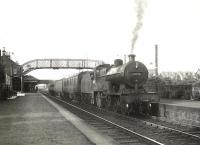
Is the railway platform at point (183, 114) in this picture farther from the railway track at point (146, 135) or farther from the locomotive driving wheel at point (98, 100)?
the locomotive driving wheel at point (98, 100)

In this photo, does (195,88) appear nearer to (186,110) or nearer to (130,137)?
(186,110)

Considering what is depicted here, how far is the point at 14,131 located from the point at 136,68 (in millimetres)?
8343

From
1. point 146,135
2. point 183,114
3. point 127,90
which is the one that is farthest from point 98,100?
point 146,135

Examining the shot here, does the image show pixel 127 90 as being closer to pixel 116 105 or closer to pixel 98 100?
pixel 116 105

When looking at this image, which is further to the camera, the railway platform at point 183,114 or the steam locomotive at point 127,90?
the steam locomotive at point 127,90

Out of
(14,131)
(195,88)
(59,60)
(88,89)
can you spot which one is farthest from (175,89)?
(59,60)

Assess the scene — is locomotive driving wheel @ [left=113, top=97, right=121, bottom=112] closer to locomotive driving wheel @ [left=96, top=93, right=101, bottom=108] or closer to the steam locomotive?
the steam locomotive

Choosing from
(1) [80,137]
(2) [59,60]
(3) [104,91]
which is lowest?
(1) [80,137]

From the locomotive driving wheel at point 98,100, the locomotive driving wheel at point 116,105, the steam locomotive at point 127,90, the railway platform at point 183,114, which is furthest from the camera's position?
the locomotive driving wheel at point 98,100

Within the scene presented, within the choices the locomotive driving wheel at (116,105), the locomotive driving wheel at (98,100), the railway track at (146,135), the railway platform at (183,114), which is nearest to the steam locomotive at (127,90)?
the locomotive driving wheel at (116,105)

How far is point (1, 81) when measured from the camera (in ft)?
139

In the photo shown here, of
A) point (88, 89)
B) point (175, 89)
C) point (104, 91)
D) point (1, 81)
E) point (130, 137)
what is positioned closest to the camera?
point (130, 137)

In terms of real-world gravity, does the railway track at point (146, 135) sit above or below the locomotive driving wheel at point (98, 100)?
below

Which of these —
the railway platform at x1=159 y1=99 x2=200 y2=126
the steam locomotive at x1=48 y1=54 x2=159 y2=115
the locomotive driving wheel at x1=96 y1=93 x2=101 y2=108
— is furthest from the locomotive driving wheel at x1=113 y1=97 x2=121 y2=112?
the locomotive driving wheel at x1=96 y1=93 x2=101 y2=108
